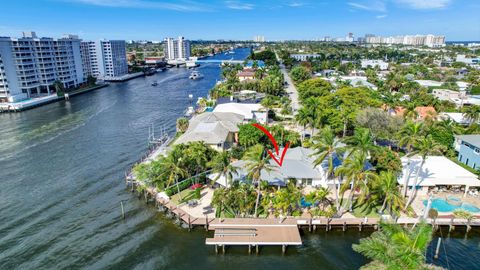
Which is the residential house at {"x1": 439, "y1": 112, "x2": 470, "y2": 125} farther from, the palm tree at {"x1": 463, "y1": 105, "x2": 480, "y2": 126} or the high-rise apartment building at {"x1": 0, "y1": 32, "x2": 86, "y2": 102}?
the high-rise apartment building at {"x1": 0, "y1": 32, "x2": 86, "y2": 102}

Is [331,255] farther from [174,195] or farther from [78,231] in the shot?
[78,231]

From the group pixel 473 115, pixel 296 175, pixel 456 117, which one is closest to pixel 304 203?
pixel 296 175

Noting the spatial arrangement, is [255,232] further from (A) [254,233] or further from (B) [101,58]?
(B) [101,58]

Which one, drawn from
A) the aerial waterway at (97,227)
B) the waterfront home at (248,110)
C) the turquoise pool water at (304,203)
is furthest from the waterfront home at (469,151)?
the waterfront home at (248,110)

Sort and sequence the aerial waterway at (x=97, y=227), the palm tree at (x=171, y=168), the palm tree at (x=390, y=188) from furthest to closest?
1. the palm tree at (x=171, y=168)
2. the palm tree at (x=390, y=188)
3. the aerial waterway at (x=97, y=227)

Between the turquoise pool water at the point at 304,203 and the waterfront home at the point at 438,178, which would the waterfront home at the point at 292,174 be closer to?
the turquoise pool water at the point at 304,203
